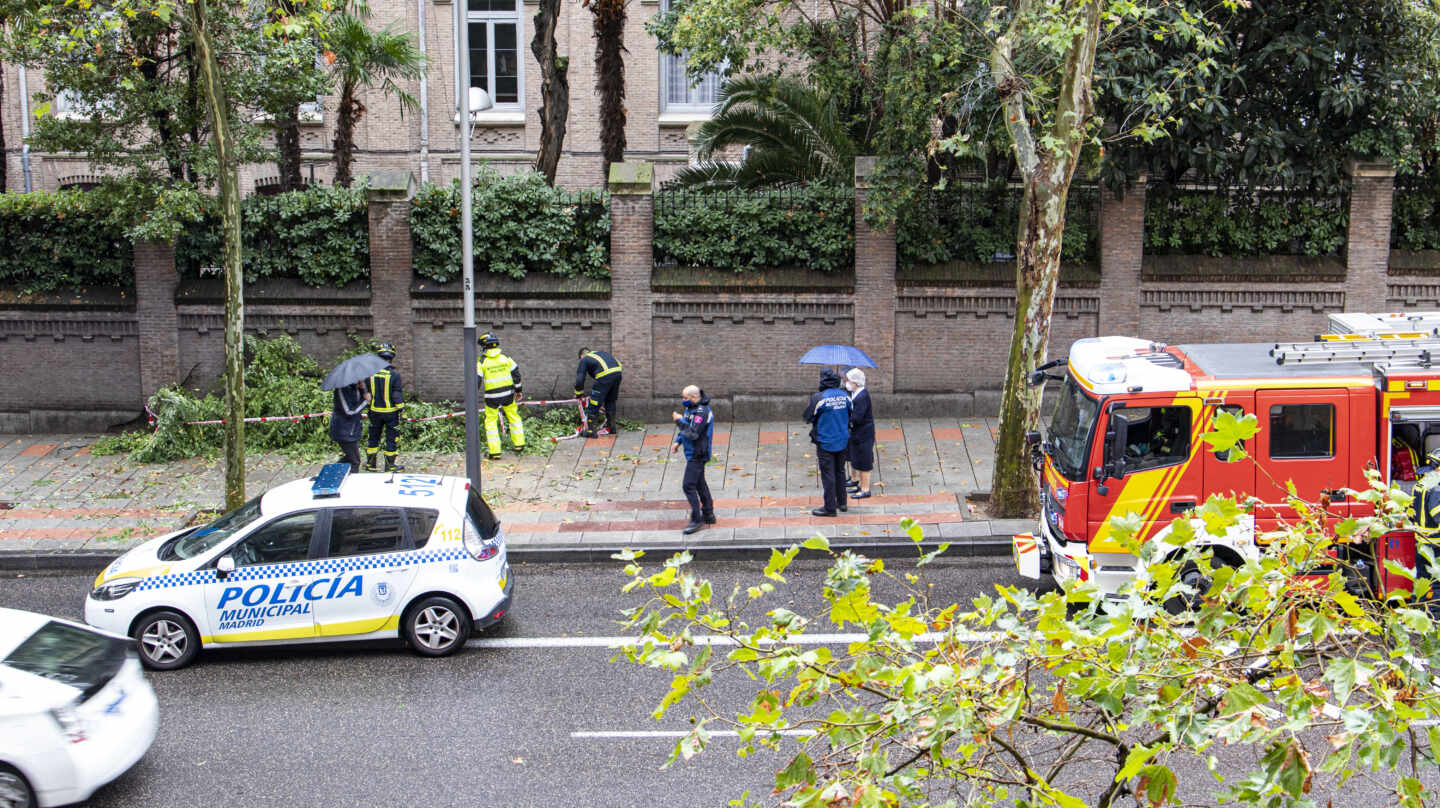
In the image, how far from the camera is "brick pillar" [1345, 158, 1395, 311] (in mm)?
17953

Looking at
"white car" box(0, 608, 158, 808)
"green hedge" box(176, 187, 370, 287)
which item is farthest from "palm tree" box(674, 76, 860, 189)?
"white car" box(0, 608, 158, 808)

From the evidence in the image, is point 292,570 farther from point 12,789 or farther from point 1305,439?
point 1305,439

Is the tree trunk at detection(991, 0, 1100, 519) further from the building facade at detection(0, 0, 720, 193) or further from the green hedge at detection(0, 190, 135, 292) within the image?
the building facade at detection(0, 0, 720, 193)

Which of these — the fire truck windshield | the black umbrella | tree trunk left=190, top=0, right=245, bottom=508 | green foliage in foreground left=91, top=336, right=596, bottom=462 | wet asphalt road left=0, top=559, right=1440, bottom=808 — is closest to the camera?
wet asphalt road left=0, top=559, right=1440, bottom=808

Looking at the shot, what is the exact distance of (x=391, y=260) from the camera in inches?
736

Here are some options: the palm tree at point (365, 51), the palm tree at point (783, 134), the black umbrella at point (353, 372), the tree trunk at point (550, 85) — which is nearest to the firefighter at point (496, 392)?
the black umbrella at point (353, 372)

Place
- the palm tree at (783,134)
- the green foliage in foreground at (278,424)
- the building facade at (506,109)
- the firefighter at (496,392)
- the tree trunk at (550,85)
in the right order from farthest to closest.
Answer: the building facade at (506,109), the tree trunk at (550,85), the palm tree at (783,134), the green foliage in foreground at (278,424), the firefighter at (496,392)

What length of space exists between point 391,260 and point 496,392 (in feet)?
9.97

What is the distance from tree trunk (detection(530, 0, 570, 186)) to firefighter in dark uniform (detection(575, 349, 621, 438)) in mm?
4368

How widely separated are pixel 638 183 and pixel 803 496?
557 centimetres

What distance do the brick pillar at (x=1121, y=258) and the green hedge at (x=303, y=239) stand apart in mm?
10428

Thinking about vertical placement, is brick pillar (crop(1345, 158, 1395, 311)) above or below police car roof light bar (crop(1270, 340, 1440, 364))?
above

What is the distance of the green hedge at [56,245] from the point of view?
1867 cm

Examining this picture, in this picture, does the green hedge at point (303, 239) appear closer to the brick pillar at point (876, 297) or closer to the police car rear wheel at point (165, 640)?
the brick pillar at point (876, 297)
